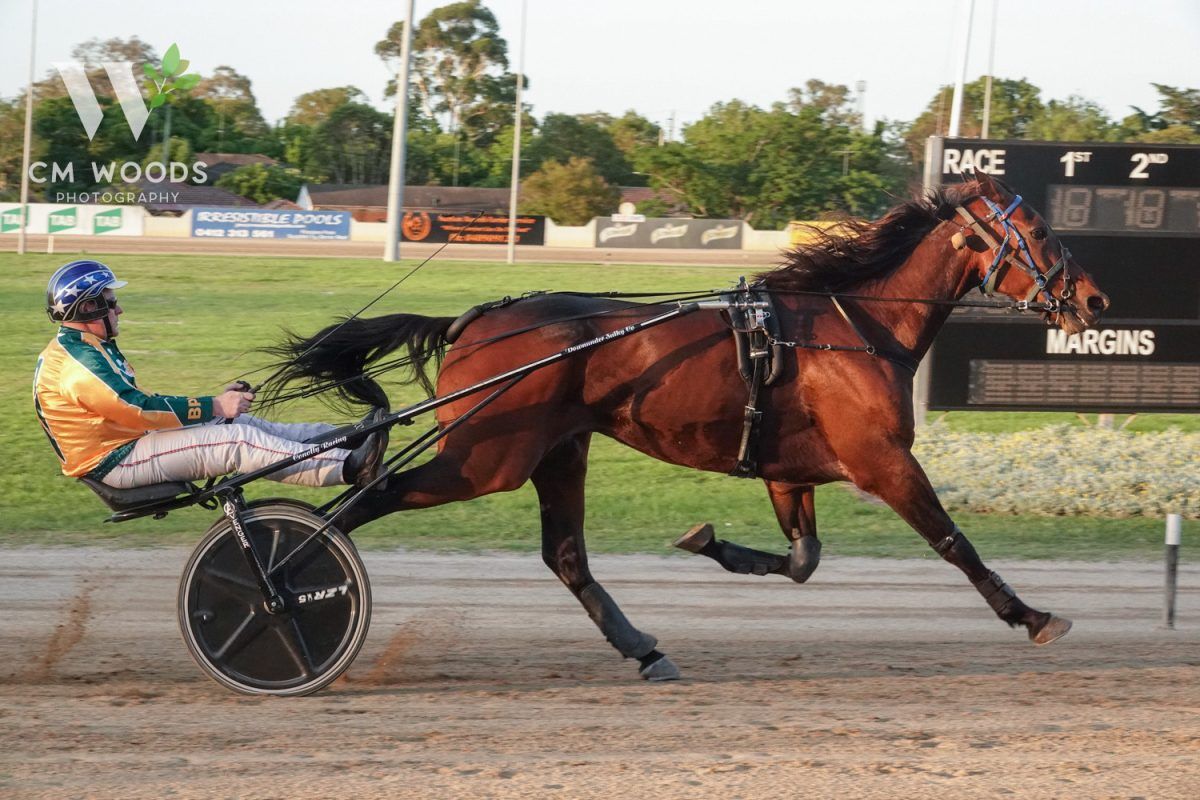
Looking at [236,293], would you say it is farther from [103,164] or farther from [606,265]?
[103,164]

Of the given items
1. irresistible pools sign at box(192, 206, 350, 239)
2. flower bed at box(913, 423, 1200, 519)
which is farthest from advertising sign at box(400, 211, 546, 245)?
flower bed at box(913, 423, 1200, 519)

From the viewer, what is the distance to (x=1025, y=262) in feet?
17.5

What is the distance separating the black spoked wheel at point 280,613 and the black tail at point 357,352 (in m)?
0.71

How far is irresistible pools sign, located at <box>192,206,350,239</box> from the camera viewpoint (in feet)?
107

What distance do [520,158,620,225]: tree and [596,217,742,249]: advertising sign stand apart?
3.66 meters

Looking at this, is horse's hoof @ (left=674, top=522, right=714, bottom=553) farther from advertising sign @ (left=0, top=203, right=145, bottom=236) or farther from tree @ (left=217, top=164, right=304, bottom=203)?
tree @ (left=217, top=164, right=304, bottom=203)

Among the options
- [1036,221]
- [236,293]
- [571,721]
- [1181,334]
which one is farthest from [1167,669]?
[236,293]

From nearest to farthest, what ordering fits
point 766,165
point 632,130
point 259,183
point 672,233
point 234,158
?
point 672,233, point 766,165, point 259,183, point 234,158, point 632,130

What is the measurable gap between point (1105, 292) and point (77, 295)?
22.4 feet

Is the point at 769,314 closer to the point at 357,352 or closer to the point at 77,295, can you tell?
the point at 357,352

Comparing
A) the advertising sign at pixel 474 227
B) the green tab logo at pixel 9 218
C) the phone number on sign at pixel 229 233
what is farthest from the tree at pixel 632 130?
the green tab logo at pixel 9 218

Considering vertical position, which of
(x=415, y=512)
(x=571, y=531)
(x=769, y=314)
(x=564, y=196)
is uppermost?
(x=564, y=196)

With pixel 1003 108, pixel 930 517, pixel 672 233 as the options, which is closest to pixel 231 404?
pixel 930 517

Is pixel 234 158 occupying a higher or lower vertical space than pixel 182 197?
higher
